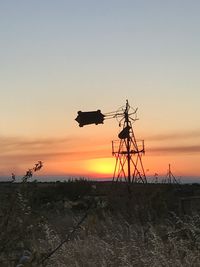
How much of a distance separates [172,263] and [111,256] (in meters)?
1.55

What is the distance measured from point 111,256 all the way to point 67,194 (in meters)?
29.5

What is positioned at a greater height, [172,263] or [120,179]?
[120,179]

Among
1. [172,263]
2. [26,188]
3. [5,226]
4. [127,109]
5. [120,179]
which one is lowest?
[172,263]

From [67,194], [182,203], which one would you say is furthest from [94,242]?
[67,194]

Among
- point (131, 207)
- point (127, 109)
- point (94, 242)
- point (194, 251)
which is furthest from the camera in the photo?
point (127, 109)

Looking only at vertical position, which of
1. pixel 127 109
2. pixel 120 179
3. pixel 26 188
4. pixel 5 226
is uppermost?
pixel 127 109

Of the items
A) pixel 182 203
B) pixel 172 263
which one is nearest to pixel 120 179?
pixel 182 203

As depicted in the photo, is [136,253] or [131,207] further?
[131,207]

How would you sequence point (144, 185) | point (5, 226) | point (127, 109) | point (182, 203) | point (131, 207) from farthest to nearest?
1. point (127, 109)
2. point (144, 185)
3. point (131, 207)
4. point (182, 203)
5. point (5, 226)

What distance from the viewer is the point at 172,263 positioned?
7.92m

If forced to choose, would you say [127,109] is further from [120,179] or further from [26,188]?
[26,188]

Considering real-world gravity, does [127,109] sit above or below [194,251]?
above

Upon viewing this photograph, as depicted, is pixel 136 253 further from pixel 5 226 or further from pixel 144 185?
pixel 144 185

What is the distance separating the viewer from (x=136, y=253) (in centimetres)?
920
